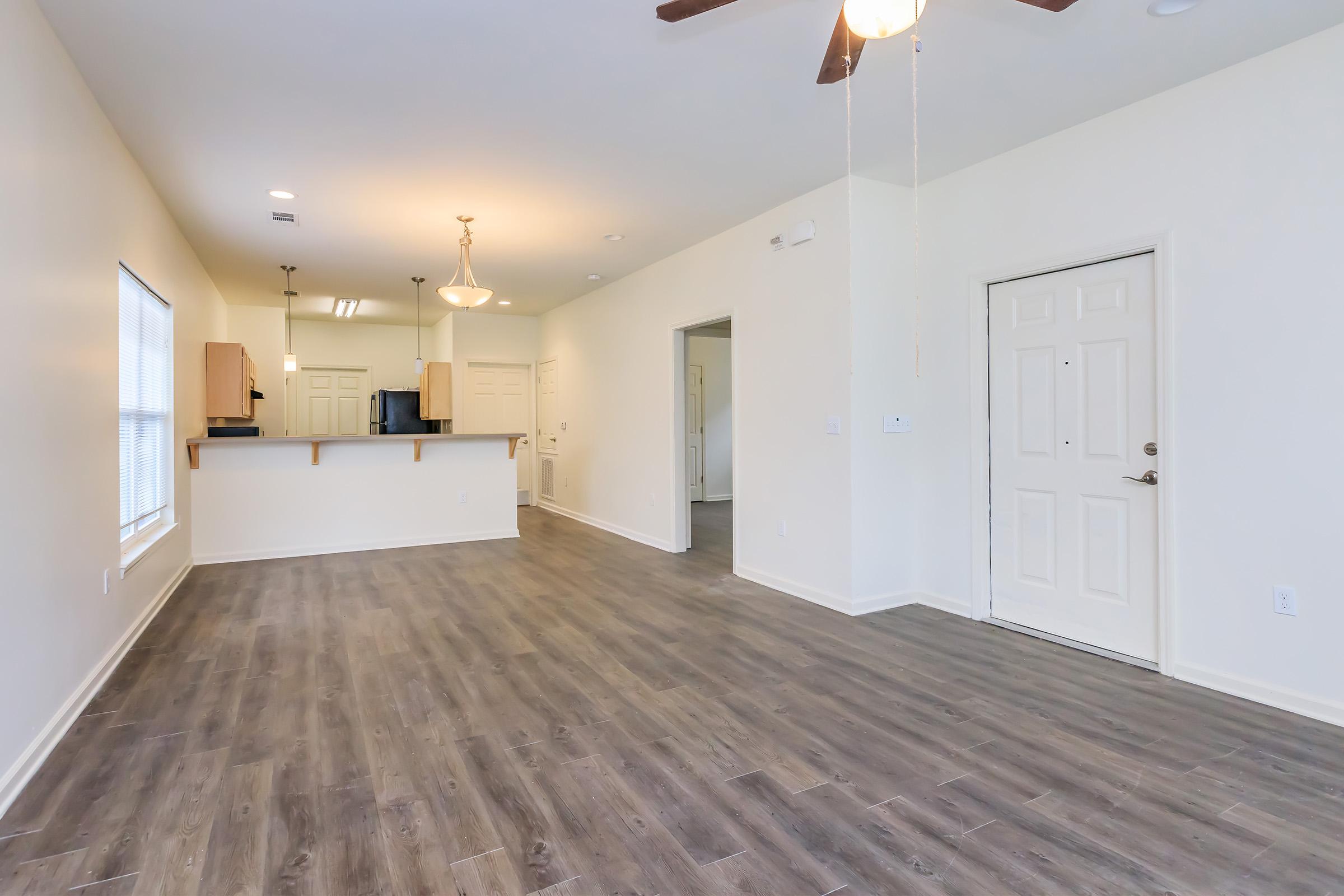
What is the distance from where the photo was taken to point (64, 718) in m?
2.49

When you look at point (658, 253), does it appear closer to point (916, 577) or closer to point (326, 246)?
point (326, 246)

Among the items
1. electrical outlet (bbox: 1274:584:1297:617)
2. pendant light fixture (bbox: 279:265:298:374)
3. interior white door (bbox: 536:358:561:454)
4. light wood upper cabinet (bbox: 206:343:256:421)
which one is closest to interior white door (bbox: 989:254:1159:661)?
electrical outlet (bbox: 1274:584:1297:617)

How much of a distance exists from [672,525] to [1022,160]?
12.0 feet

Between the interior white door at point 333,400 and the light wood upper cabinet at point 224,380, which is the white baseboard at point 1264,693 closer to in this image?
the light wood upper cabinet at point 224,380

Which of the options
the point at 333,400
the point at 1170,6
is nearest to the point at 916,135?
the point at 1170,6

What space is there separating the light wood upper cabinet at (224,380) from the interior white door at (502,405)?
267cm

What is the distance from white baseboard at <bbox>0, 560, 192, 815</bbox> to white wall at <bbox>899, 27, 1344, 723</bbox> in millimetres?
4272

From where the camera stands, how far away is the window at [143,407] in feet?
11.9

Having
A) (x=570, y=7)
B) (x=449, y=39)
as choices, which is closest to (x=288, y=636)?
(x=449, y=39)

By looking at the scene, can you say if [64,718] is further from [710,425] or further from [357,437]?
[710,425]

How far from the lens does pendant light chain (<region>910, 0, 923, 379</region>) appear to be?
258 cm

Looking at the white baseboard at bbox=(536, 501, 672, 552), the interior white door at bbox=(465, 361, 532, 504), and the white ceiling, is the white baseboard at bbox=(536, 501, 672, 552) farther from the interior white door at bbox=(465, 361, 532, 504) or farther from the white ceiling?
the white ceiling

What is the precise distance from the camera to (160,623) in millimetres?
3822

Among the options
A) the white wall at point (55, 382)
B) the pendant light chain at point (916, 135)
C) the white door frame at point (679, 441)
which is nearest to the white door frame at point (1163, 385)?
the pendant light chain at point (916, 135)
